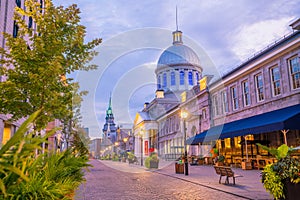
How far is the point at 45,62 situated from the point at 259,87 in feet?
68.6

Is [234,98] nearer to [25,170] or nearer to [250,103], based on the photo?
[250,103]

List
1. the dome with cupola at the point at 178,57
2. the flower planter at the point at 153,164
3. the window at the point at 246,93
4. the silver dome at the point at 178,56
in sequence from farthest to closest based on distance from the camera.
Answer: the silver dome at the point at 178,56 < the dome with cupola at the point at 178,57 < the flower planter at the point at 153,164 < the window at the point at 246,93

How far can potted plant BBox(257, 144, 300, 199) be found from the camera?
8.33m

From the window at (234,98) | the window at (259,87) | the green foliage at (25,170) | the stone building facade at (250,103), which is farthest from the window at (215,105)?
the green foliage at (25,170)

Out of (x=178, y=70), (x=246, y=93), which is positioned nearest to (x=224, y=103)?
(x=246, y=93)

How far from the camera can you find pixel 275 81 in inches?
933

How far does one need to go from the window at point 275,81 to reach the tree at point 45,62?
16.9 m

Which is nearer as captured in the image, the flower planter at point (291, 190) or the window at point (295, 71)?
the flower planter at point (291, 190)

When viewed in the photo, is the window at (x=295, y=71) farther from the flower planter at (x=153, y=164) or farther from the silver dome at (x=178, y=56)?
the silver dome at (x=178, y=56)

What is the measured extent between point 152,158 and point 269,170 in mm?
22787

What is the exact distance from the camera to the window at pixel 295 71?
21.2 m

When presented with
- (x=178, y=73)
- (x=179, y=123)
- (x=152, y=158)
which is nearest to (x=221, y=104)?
(x=152, y=158)

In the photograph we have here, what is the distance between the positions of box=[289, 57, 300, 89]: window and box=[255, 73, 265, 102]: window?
3.90 meters

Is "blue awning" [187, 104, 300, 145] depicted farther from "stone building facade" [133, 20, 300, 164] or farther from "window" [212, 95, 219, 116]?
"window" [212, 95, 219, 116]
